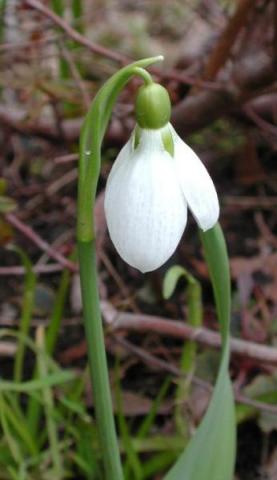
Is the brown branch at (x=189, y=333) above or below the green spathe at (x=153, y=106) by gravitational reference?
below

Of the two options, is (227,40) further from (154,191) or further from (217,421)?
(154,191)

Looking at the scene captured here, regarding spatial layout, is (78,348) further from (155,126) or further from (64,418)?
(155,126)

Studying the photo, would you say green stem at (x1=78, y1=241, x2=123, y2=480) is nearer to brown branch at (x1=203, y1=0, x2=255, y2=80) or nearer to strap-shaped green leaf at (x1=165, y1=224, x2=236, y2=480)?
strap-shaped green leaf at (x1=165, y1=224, x2=236, y2=480)

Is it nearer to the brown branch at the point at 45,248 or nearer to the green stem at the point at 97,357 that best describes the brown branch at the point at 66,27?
the brown branch at the point at 45,248

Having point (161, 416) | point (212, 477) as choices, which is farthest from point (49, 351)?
point (212, 477)

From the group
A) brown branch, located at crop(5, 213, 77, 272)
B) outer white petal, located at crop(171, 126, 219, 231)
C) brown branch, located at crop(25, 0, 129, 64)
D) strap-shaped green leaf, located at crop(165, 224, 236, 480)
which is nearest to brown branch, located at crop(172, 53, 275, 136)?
brown branch, located at crop(25, 0, 129, 64)

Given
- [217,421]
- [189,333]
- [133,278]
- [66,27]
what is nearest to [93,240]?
[217,421]

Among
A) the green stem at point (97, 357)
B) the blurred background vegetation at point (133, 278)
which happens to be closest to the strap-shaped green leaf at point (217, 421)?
the green stem at point (97, 357)
